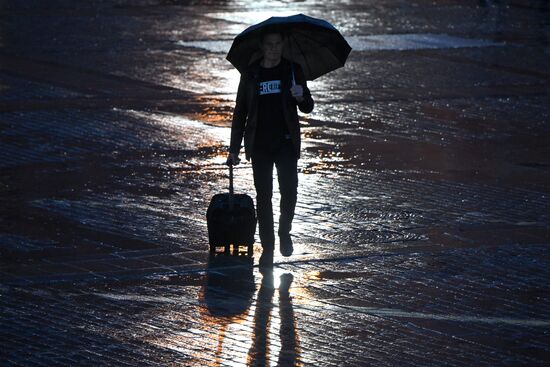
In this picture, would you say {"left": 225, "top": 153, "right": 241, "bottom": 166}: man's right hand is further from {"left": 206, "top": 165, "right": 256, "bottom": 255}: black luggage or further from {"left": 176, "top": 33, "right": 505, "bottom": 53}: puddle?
{"left": 176, "top": 33, "right": 505, "bottom": 53}: puddle

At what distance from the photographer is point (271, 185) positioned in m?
9.75

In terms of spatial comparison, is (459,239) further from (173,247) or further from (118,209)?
(118,209)

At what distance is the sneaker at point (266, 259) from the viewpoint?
375 inches

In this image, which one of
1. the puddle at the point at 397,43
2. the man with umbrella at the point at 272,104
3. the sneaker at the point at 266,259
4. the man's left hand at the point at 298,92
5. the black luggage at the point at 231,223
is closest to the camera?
the man's left hand at the point at 298,92

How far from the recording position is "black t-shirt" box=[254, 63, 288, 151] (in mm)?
9484

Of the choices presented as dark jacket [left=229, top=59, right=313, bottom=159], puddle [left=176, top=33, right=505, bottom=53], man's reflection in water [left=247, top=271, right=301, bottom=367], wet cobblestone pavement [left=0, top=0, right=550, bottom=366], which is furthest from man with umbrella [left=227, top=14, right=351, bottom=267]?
puddle [left=176, top=33, right=505, bottom=53]

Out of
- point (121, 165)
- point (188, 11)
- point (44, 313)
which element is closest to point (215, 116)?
point (121, 165)

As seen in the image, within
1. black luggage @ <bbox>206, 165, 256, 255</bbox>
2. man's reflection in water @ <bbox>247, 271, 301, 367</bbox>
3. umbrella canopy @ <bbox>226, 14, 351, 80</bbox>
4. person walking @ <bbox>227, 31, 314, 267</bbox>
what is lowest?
man's reflection in water @ <bbox>247, 271, 301, 367</bbox>

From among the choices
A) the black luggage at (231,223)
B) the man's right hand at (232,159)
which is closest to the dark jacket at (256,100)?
the man's right hand at (232,159)

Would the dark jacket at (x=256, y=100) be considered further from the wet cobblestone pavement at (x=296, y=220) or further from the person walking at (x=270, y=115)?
the wet cobblestone pavement at (x=296, y=220)

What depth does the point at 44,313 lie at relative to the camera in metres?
8.30

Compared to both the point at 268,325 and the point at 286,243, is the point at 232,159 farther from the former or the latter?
the point at 268,325

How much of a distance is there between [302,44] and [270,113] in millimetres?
643

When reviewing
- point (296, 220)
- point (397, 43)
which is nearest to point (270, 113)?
point (296, 220)
